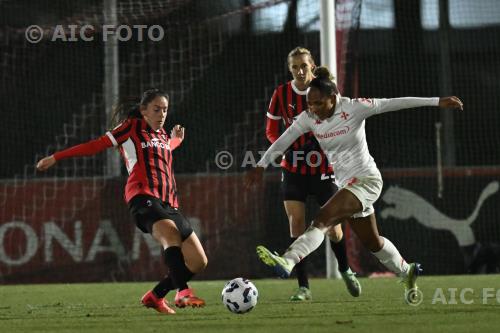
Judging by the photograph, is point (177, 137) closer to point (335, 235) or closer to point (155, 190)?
point (155, 190)

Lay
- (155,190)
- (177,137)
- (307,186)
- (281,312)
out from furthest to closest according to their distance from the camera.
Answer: (307,186) < (177,137) < (155,190) < (281,312)

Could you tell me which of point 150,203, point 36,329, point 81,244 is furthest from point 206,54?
point 36,329

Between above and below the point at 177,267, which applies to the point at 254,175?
above

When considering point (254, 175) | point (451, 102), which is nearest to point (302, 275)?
point (254, 175)

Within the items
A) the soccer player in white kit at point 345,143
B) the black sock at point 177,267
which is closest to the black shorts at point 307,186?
the soccer player in white kit at point 345,143

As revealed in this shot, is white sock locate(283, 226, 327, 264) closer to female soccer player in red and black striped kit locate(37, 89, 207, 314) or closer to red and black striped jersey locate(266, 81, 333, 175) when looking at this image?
female soccer player in red and black striped kit locate(37, 89, 207, 314)

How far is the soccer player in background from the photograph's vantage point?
8562 mm

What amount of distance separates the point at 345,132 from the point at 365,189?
1.30 feet

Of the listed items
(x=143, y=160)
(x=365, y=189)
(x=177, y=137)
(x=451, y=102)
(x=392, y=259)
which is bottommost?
(x=392, y=259)

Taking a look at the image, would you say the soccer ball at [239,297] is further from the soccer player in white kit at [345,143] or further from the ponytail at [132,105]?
the ponytail at [132,105]

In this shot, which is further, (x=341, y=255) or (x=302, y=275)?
(x=341, y=255)

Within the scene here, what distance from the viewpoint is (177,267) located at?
723cm

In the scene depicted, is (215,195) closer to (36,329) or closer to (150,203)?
(150,203)

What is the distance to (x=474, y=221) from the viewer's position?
1279cm
